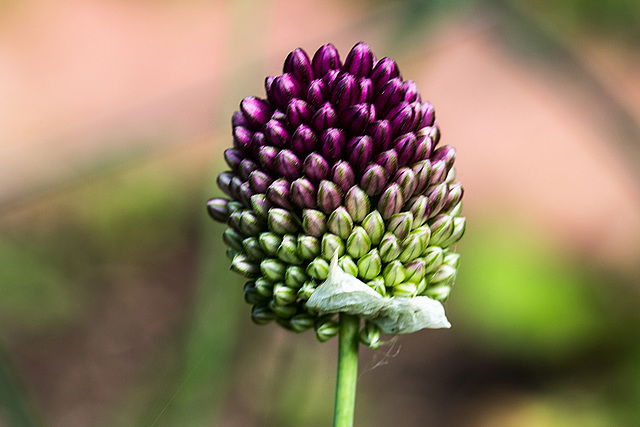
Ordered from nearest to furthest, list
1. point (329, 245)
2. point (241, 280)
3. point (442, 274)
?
point (329, 245) → point (442, 274) → point (241, 280)

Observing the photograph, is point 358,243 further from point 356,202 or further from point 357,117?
point 357,117

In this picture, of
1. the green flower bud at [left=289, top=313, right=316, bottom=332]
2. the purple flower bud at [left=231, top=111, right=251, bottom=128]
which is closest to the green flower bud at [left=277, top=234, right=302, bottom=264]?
the green flower bud at [left=289, top=313, right=316, bottom=332]

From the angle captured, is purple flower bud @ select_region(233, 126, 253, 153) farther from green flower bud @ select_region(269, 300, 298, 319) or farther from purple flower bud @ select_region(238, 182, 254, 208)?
green flower bud @ select_region(269, 300, 298, 319)

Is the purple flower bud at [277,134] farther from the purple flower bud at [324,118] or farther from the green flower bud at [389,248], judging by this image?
the green flower bud at [389,248]

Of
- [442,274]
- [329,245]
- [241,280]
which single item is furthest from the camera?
[241,280]

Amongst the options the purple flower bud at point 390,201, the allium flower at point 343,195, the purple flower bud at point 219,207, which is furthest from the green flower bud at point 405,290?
the purple flower bud at point 219,207

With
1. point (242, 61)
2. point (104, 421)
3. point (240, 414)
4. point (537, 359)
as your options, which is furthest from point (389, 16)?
point (104, 421)

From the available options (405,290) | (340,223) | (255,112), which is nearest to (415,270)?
(405,290)
